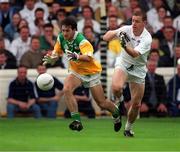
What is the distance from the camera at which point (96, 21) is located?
19250 mm

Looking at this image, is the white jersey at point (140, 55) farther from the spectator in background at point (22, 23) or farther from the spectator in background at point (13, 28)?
the spectator in background at point (13, 28)

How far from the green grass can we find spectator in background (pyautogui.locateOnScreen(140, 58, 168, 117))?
47 cm

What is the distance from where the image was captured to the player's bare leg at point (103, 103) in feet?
44.4

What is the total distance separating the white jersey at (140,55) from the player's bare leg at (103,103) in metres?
0.59

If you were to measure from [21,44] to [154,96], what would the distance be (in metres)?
3.26

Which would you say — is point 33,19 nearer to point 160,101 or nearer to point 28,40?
point 28,40

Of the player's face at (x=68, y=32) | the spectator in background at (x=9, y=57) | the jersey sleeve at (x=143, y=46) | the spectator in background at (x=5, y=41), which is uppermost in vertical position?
the player's face at (x=68, y=32)

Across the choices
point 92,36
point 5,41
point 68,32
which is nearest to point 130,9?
point 92,36

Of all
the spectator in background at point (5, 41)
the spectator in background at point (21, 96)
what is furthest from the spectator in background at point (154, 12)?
the spectator in background at point (21, 96)

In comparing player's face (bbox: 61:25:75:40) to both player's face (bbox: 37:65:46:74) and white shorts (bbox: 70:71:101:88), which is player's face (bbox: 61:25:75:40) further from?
player's face (bbox: 37:65:46:74)

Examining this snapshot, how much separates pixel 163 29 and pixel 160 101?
6.50ft

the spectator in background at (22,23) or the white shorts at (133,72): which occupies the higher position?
the spectator in background at (22,23)

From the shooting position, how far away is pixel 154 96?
59.0 feet

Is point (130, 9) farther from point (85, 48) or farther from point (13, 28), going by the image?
point (85, 48)
